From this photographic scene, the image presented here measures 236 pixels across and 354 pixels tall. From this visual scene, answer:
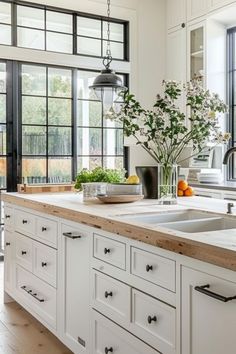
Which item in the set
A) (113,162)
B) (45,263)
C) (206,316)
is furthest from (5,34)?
(206,316)

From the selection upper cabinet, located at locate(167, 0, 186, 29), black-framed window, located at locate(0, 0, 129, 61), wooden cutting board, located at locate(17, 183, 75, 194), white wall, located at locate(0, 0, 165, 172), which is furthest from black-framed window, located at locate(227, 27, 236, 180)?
wooden cutting board, located at locate(17, 183, 75, 194)

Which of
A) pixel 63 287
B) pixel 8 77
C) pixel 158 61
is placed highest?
pixel 158 61

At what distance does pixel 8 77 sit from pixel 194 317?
4.28 m

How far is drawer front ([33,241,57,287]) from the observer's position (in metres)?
2.70

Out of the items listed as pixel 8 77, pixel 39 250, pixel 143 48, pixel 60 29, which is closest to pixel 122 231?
pixel 39 250

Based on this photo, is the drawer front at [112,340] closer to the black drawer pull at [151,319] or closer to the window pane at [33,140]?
the black drawer pull at [151,319]

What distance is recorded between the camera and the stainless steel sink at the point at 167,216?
2.25 metres

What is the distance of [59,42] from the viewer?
5.51 metres

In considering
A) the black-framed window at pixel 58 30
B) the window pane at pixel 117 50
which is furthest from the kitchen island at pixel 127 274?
the window pane at pixel 117 50

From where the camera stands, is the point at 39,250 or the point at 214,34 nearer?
the point at 39,250

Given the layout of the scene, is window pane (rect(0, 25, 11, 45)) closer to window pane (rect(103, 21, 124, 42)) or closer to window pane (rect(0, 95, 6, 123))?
window pane (rect(0, 95, 6, 123))

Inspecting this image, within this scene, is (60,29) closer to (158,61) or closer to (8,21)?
(8,21)

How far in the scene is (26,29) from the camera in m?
5.27

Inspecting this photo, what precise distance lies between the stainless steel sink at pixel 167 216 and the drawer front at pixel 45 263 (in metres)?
0.68
